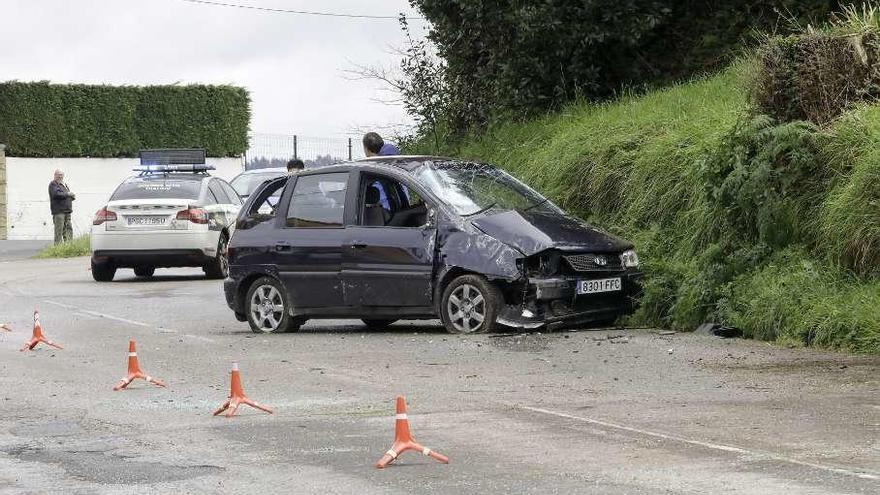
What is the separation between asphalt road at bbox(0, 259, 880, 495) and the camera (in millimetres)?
8008

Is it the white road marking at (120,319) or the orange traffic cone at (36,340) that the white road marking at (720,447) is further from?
the white road marking at (120,319)

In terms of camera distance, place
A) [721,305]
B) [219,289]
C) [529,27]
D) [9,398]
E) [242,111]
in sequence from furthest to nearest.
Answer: [242,111], [219,289], [529,27], [721,305], [9,398]

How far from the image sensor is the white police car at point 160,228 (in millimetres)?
24266

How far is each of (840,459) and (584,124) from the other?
11.0 metres

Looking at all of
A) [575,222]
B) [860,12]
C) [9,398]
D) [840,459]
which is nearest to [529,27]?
[860,12]

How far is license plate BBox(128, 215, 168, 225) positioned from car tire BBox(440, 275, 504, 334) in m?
10.1

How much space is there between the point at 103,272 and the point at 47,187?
67.0 feet

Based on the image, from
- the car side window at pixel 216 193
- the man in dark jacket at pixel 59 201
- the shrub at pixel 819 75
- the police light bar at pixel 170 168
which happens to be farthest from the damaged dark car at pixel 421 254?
the man in dark jacket at pixel 59 201

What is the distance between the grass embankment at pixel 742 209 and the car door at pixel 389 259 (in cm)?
210

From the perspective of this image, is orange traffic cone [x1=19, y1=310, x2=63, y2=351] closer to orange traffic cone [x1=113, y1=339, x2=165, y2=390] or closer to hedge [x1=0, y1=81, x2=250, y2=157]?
orange traffic cone [x1=113, y1=339, x2=165, y2=390]

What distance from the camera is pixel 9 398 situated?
11.5m

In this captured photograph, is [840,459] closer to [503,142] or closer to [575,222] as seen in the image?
[575,222]

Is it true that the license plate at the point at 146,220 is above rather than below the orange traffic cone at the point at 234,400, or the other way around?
above

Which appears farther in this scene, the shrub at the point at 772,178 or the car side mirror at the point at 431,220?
the car side mirror at the point at 431,220
